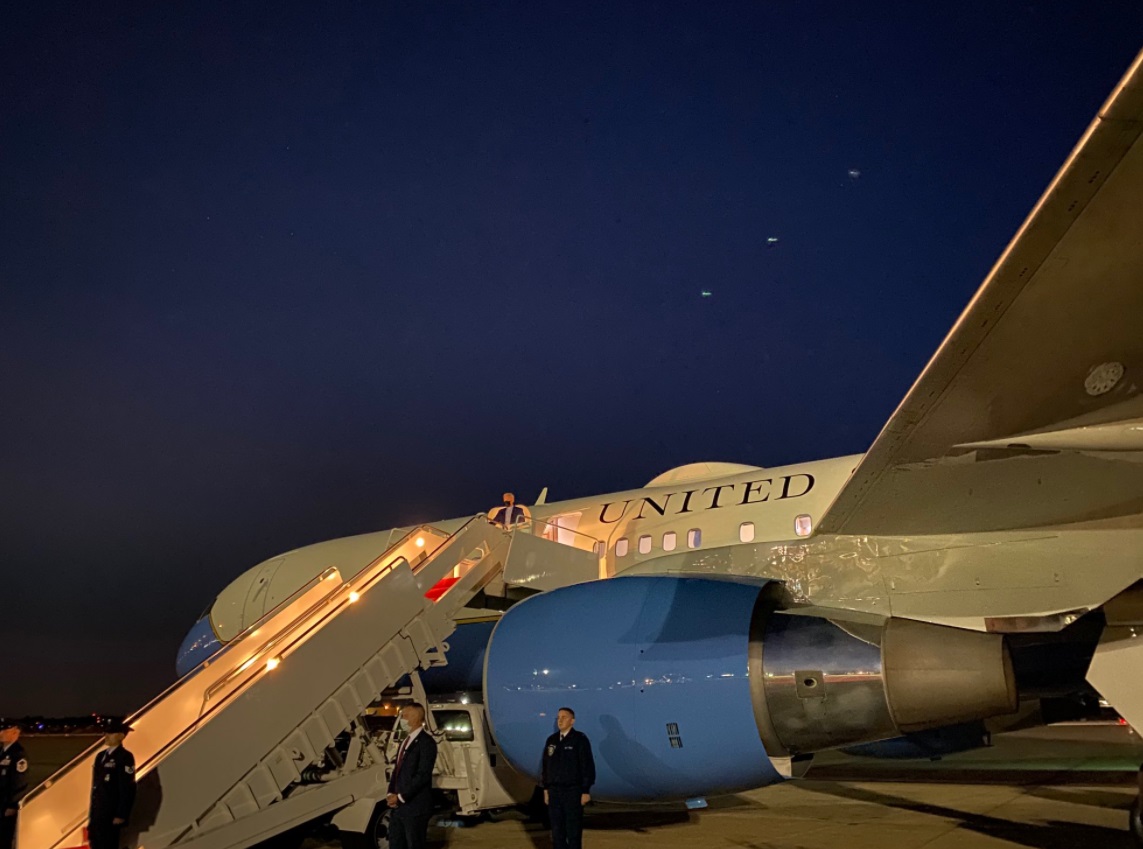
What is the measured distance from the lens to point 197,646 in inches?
584

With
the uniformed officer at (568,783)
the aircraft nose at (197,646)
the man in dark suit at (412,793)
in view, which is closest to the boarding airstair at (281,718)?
the man in dark suit at (412,793)

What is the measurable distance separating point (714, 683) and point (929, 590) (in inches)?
67.8

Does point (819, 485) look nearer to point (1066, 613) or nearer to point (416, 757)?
point (1066, 613)

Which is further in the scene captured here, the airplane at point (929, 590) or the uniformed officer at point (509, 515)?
the uniformed officer at point (509, 515)

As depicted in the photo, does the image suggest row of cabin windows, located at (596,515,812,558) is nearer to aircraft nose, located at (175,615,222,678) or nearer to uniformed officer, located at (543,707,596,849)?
uniformed officer, located at (543,707,596,849)

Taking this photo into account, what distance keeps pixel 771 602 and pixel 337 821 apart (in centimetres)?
430

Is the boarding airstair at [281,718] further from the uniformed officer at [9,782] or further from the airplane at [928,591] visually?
the airplane at [928,591]

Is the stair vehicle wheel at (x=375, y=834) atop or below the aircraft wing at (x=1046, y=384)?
below

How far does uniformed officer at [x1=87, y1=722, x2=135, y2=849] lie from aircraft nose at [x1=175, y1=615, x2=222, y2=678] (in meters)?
8.68

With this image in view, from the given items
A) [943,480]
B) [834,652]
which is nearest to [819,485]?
[834,652]

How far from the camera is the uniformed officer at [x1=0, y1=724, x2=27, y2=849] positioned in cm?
816

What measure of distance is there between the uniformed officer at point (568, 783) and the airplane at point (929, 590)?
38 cm

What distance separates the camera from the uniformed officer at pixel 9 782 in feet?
26.8

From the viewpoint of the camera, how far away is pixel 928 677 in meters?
6.49
